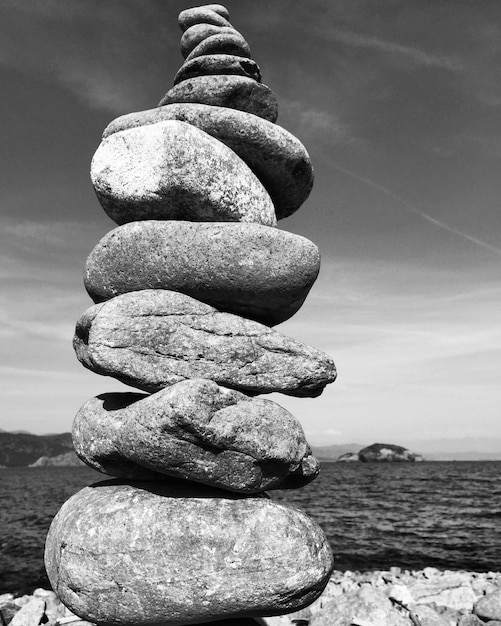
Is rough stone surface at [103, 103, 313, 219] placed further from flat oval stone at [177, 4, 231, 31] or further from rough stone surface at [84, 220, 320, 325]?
flat oval stone at [177, 4, 231, 31]

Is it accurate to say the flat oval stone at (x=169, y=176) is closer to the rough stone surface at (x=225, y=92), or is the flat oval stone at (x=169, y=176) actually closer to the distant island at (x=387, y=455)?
the rough stone surface at (x=225, y=92)

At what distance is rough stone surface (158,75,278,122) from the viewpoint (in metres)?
8.80

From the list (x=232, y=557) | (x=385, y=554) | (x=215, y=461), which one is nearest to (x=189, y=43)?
(x=215, y=461)

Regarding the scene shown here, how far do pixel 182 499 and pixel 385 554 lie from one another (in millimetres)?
17411

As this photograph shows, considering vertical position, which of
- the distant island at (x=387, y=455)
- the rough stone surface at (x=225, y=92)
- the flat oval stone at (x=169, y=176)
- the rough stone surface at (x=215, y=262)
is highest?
the rough stone surface at (x=225, y=92)

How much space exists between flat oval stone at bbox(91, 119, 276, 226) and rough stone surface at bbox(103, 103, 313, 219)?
37cm

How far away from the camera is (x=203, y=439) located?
6430mm

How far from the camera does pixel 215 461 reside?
660 cm

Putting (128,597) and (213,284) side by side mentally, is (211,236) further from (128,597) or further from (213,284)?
(128,597)

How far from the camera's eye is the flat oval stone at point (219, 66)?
9.01m

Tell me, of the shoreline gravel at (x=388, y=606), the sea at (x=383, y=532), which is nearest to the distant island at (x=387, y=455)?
the sea at (x=383, y=532)

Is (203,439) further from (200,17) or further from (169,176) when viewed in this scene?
(200,17)

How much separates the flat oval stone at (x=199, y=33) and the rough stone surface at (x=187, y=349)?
5.07 m

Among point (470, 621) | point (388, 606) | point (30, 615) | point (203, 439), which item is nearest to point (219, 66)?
point (203, 439)
